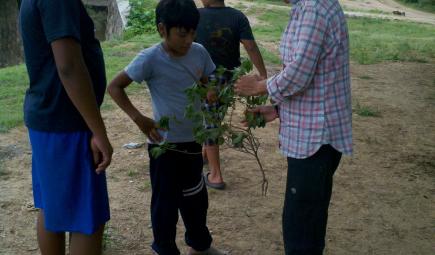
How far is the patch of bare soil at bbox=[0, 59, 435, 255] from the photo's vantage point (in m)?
3.69

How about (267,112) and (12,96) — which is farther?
(12,96)

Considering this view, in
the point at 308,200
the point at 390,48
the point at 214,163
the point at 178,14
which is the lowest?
the point at 390,48

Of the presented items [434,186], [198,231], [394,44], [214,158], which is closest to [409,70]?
[394,44]

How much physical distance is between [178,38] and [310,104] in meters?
0.82

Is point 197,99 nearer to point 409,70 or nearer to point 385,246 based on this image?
point 385,246

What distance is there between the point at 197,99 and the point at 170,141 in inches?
11.6

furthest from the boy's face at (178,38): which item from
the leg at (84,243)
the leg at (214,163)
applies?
the leg at (214,163)

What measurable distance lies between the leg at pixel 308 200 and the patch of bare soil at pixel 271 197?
1035 mm

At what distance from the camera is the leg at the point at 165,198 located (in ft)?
9.77

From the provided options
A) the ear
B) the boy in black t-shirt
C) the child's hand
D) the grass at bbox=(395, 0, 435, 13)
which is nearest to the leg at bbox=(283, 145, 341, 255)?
the child's hand

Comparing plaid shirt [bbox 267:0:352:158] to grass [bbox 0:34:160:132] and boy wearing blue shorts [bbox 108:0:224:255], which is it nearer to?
boy wearing blue shorts [bbox 108:0:224:255]

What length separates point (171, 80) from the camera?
→ 9.75ft

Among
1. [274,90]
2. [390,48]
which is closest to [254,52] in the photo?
[274,90]

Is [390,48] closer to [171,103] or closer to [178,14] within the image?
[171,103]
